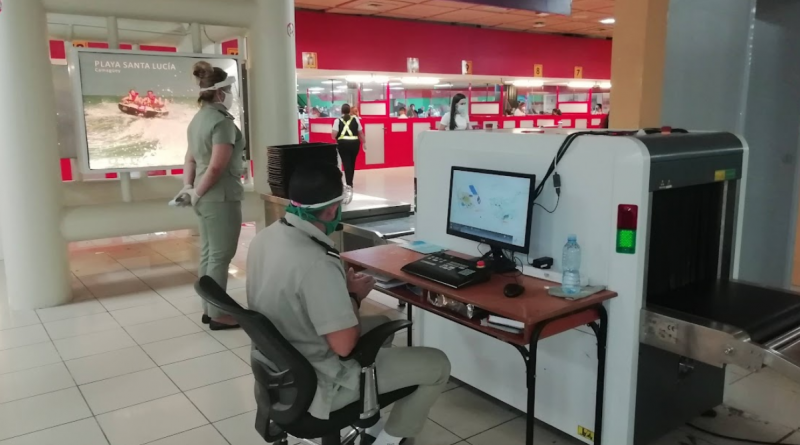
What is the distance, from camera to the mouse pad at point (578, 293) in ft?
7.19

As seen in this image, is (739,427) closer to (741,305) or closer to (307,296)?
(741,305)

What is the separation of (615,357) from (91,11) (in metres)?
4.12

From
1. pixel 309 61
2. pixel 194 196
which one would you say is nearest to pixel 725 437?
pixel 194 196

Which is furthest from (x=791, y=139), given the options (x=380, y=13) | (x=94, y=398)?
(x=380, y=13)

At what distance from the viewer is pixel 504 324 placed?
2172mm

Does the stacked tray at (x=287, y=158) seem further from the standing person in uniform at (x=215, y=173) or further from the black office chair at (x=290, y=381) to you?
the black office chair at (x=290, y=381)

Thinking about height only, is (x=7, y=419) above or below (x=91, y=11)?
below

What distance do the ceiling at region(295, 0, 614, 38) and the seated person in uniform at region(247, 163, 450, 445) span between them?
6.40 metres

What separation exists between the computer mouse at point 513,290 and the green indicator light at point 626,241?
384 millimetres

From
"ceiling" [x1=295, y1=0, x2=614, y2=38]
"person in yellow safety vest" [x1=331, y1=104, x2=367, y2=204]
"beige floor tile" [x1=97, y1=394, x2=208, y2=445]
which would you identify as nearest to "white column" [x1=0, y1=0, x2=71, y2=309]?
"beige floor tile" [x1=97, y1=394, x2=208, y2=445]

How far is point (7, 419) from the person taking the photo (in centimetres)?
288

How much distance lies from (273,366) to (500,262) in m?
1.05

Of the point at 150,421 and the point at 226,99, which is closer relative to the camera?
the point at 150,421

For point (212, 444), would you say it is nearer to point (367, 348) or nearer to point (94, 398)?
point (94, 398)
